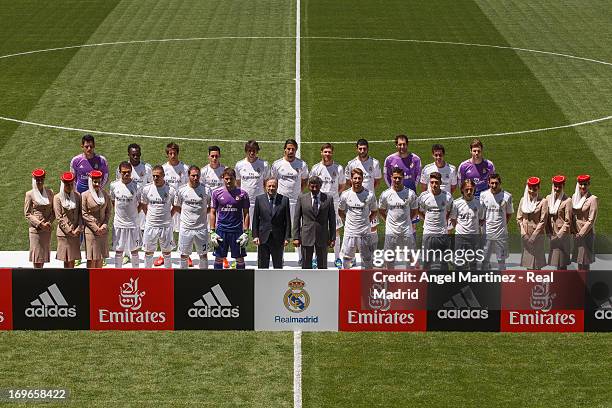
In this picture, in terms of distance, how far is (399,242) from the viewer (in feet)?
65.1

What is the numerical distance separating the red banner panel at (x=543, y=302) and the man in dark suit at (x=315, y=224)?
352cm

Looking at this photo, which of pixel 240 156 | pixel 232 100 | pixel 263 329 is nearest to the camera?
pixel 263 329

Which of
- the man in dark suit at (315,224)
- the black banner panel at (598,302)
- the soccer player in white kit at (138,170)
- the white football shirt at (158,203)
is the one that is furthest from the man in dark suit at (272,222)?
the black banner panel at (598,302)

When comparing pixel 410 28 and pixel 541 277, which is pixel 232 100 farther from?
pixel 541 277

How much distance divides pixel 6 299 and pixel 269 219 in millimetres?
4463

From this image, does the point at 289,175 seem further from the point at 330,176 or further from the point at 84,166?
→ the point at 84,166

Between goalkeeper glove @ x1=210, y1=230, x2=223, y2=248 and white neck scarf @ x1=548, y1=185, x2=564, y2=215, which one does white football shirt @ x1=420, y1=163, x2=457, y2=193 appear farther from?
goalkeeper glove @ x1=210, y1=230, x2=223, y2=248

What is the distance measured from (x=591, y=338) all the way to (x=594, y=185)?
28.2 feet

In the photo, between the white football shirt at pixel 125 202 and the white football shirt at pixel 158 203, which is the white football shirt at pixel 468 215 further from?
the white football shirt at pixel 125 202

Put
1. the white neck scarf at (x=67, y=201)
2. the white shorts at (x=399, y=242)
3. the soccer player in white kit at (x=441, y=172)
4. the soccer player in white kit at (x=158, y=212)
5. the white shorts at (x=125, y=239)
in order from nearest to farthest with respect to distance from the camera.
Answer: the white shorts at (x=399, y=242)
the white neck scarf at (x=67, y=201)
the soccer player in white kit at (x=158, y=212)
the white shorts at (x=125, y=239)
the soccer player in white kit at (x=441, y=172)

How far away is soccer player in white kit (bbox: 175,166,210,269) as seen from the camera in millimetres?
21438

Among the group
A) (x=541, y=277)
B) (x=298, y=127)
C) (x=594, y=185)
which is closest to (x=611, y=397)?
(x=541, y=277)

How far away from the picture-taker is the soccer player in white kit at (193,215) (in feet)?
70.3

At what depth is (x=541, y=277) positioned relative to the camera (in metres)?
18.3
